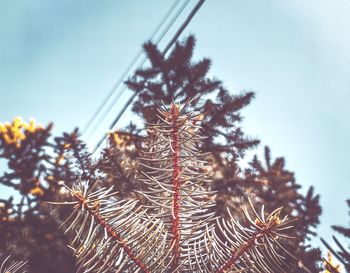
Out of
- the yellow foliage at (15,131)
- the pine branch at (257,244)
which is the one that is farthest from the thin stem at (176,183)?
the yellow foliage at (15,131)

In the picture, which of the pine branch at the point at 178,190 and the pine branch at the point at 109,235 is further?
the pine branch at the point at 178,190

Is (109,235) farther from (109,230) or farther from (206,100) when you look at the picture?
(206,100)

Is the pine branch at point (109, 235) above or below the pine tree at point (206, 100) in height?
below

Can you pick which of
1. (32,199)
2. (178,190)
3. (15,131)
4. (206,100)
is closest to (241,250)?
(178,190)

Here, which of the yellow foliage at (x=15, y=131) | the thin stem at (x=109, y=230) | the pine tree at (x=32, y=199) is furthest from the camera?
the yellow foliage at (x=15, y=131)

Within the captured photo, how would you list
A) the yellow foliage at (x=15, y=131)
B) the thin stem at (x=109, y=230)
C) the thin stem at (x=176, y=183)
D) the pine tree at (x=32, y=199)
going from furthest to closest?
the yellow foliage at (x=15, y=131) → the pine tree at (x=32, y=199) → the thin stem at (x=176, y=183) → the thin stem at (x=109, y=230)

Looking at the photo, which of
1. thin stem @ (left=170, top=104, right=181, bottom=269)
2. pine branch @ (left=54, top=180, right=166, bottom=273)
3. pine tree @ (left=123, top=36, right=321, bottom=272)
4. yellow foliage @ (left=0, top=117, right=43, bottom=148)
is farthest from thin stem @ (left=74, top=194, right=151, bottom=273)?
yellow foliage @ (left=0, top=117, right=43, bottom=148)

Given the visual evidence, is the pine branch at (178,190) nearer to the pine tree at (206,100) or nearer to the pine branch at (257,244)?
the pine branch at (257,244)

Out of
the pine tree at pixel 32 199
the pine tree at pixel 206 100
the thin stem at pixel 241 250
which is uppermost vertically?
the pine tree at pixel 206 100

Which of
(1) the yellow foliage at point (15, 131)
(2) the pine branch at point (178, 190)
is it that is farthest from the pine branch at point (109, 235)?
(1) the yellow foliage at point (15, 131)

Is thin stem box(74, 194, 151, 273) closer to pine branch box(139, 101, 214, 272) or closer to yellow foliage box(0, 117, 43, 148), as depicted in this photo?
pine branch box(139, 101, 214, 272)

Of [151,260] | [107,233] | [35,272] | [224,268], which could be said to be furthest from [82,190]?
[35,272]
